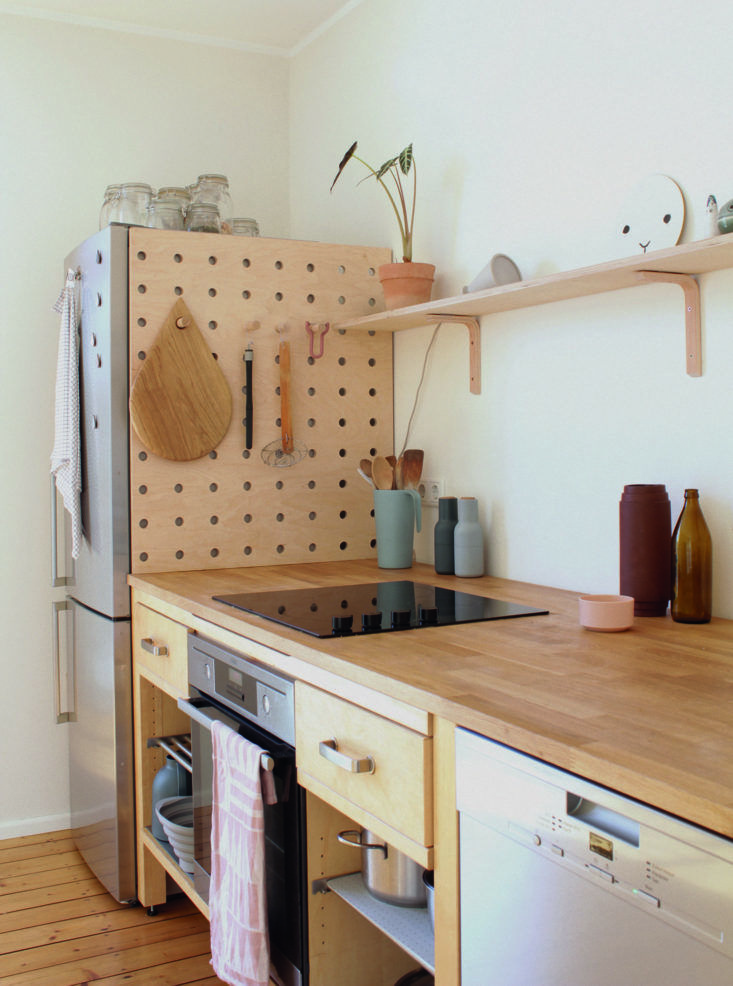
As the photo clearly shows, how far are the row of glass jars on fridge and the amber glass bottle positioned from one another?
5.17 feet

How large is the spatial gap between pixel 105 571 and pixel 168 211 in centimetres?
100

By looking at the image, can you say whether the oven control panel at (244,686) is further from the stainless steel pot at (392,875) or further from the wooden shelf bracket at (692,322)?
the wooden shelf bracket at (692,322)

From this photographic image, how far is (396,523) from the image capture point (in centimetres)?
245

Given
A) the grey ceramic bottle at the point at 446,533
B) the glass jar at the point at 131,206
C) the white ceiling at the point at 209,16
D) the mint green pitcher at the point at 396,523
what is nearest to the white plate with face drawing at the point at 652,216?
the grey ceramic bottle at the point at 446,533

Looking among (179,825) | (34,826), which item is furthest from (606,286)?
(34,826)

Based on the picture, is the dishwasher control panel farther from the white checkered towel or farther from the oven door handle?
the white checkered towel

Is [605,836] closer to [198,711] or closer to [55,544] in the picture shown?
[198,711]

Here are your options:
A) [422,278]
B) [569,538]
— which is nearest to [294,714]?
[569,538]

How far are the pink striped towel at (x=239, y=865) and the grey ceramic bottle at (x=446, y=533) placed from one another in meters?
0.77

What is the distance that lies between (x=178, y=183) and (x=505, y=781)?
2651 mm

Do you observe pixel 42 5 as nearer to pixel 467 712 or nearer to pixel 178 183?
pixel 178 183

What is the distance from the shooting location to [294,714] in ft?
5.29

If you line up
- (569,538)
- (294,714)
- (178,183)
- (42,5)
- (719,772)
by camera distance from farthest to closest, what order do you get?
(178,183) → (42,5) → (569,538) → (294,714) → (719,772)

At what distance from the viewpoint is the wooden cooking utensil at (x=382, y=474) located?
2520mm
